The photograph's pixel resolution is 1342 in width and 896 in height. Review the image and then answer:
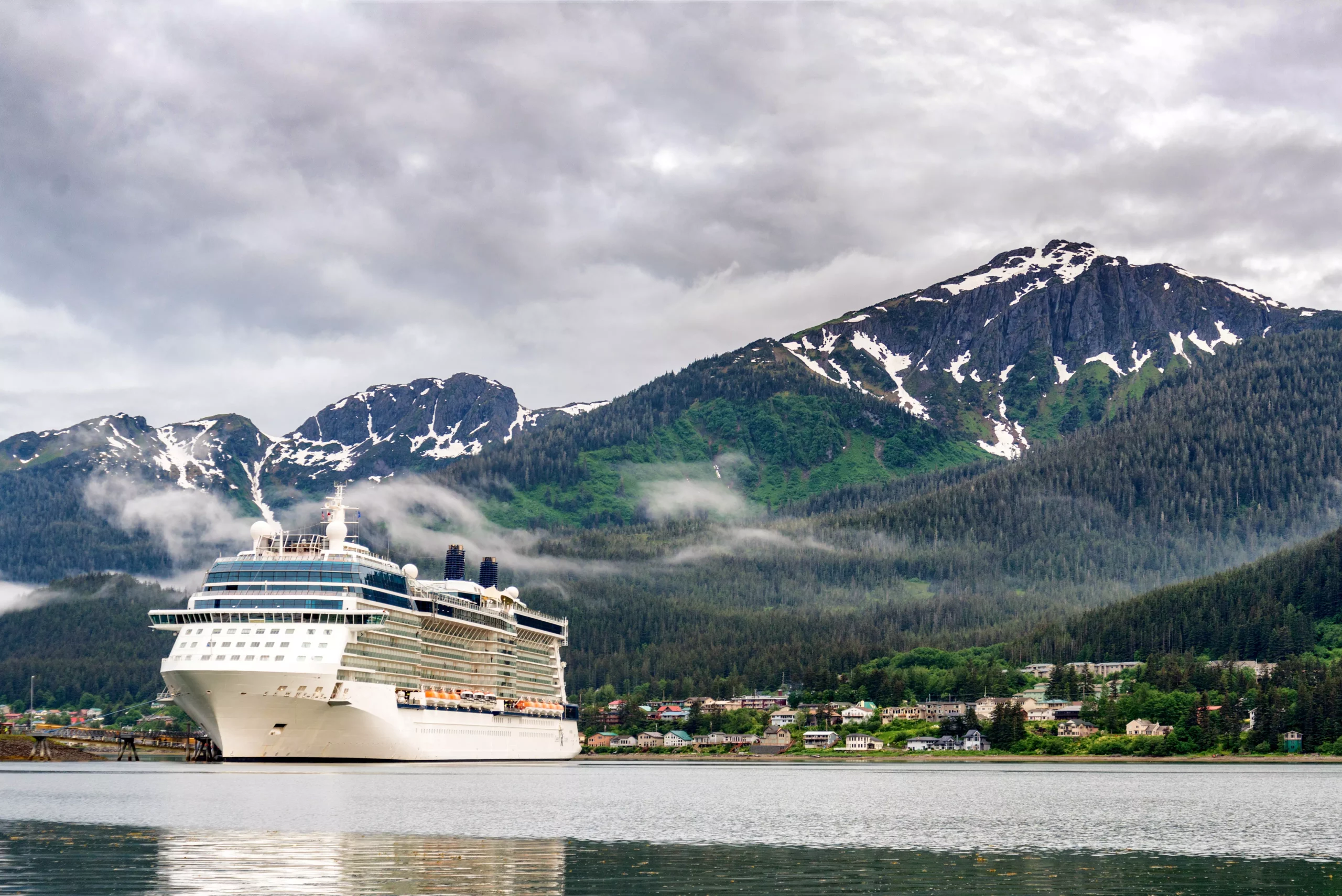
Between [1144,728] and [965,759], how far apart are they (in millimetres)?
25863

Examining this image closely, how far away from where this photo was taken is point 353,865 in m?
42.8

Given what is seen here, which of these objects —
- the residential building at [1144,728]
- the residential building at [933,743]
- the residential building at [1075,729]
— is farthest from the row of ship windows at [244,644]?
the residential building at [1144,728]

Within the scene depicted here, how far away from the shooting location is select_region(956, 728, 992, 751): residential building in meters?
182

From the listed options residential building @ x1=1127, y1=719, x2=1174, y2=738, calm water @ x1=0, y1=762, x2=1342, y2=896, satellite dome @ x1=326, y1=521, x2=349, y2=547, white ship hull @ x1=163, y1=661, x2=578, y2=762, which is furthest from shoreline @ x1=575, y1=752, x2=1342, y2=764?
satellite dome @ x1=326, y1=521, x2=349, y2=547

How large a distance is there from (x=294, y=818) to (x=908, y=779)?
64589 millimetres

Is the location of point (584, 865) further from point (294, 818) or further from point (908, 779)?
point (908, 779)

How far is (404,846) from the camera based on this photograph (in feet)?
159

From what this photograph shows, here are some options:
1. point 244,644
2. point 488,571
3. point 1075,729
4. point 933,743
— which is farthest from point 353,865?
point 1075,729

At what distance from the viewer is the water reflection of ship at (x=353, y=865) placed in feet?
124

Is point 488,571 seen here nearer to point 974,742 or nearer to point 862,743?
point 862,743

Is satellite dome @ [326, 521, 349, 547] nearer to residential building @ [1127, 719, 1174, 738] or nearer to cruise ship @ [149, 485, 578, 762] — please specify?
cruise ship @ [149, 485, 578, 762]

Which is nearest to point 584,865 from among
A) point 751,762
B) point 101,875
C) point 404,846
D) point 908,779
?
point 404,846

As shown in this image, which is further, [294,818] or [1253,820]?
[1253,820]

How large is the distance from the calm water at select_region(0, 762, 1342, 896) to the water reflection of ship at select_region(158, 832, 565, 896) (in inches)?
5.6
